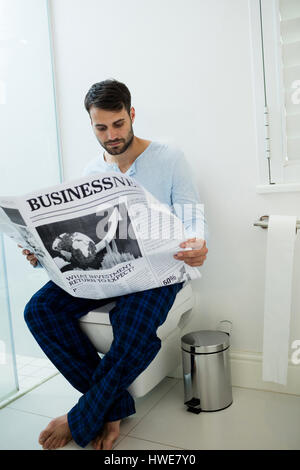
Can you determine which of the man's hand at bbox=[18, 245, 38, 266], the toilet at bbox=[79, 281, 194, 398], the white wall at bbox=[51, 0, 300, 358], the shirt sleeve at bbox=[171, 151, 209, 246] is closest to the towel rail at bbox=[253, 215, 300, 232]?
the white wall at bbox=[51, 0, 300, 358]

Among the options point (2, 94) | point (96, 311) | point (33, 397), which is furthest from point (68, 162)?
point (33, 397)

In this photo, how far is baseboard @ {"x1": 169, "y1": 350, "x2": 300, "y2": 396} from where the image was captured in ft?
4.03

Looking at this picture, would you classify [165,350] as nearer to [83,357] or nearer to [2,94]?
[83,357]

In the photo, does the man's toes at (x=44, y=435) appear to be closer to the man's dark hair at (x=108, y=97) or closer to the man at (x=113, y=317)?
the man at (x=113, y=317)

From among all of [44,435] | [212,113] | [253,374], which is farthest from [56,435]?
[212,113]

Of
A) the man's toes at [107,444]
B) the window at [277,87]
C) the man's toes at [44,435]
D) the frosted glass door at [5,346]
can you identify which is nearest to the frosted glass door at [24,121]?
the frosted glass door at [5,346]

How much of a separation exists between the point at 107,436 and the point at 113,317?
286mm

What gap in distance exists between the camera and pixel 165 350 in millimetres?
1241

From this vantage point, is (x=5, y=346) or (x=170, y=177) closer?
(x=170, y=177)

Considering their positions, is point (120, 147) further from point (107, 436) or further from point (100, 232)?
point (107, 436)

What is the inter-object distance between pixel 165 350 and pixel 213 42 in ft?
3.02

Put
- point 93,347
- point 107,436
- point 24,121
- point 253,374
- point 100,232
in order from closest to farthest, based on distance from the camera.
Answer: point 100,232
point 107,436
point 93,347
point 253,374
point 24,121

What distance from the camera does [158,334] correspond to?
3.59 feet

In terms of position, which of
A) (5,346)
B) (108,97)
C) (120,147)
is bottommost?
(5,346)
